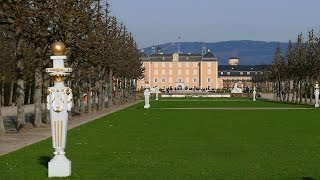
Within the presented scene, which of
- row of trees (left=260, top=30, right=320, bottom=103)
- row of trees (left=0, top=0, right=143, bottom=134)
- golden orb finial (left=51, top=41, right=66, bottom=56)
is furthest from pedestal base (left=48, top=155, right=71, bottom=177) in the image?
row of trees (left=260, top=30, right=320, bottom=103)

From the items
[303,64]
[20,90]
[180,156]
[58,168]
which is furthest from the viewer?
[303,64]

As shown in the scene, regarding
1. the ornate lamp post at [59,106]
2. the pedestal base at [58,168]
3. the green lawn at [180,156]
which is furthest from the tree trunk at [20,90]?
the pedestal base at [58,168]

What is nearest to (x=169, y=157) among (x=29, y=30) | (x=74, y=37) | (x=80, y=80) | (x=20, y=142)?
(x=20, y=142)

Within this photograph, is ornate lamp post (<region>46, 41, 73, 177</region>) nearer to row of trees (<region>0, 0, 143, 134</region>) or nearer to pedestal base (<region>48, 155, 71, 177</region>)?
pedestal base (<region>48, 155, 71, 177</region>)

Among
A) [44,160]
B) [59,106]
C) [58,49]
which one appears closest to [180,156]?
[44,160]

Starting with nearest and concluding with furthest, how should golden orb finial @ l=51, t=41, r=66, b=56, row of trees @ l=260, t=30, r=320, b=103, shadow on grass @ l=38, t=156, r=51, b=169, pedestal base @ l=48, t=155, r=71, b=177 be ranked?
pedestal base @ l=48, t=155, r=71, b=177 → golden orb finial @ l=51, t=41, r=66, b=56 → shadow on grass @ l=38, t=156, r=51, b=169 → row of trees @ l=260, t=30, r=320, b=103

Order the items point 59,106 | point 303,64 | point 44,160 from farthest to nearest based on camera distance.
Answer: point 303,64
point 44,160
point 59,106

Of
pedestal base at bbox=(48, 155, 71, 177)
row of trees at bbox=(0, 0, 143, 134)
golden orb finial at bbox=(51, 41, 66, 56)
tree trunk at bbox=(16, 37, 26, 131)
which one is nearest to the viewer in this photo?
pedestal base at bbox=(48, 155, 71, 177)

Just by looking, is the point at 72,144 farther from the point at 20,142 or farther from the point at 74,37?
the point at 74,37

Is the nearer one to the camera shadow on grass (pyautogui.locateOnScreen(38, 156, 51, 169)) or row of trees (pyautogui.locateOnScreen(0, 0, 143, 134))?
shadow on grass (pyautogui.locateOnScreen(38, 156, 51, 169))

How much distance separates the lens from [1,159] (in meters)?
18.4

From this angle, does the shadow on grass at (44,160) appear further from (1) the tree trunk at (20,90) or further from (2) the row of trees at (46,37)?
(1) the tree trunk at (20,90)

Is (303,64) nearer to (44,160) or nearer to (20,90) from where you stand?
(20,90)

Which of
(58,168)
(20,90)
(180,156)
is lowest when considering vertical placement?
A: (180,156)
